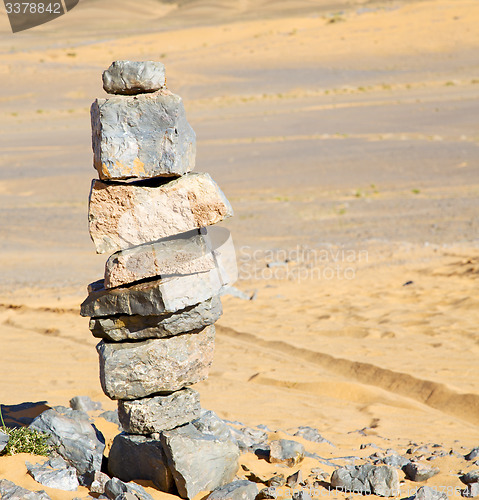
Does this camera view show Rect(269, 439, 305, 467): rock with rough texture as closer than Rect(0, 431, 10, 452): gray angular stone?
No

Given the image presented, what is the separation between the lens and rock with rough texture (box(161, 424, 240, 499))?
537 centimetres

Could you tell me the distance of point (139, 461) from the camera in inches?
224

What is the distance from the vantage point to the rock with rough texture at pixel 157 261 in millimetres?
5383

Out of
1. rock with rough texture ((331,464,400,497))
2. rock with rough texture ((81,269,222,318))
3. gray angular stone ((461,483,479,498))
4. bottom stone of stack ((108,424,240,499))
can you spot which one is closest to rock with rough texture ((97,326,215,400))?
rock with rough texture ((81,269,222,318))

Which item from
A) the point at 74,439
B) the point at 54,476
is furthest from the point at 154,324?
the point at 54,476

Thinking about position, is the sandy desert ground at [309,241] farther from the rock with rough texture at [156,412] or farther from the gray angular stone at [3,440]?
the rock with rough texture at [156,412]

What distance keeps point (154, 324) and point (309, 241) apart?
11.0 m

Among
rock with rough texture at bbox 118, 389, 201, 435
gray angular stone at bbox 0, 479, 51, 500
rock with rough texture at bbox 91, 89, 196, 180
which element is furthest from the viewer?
rock with rough texture at bbox 118, 389, 201, 435

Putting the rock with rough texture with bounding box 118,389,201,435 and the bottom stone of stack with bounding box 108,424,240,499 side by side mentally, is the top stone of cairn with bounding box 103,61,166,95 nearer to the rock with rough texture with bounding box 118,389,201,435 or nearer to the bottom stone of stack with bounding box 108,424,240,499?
the rock with rough texture with bounding box 118,389,201,435

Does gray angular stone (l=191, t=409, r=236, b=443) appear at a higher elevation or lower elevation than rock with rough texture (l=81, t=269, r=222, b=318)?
lower

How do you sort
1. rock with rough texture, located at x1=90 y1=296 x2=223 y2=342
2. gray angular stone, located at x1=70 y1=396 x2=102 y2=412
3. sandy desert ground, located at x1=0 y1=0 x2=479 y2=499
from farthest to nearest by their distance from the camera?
sandy desert ground, located at x1=0 y1=0 x2=479 y2=499 < gray angular stone, located at x1=70 y1=396 x2=102 y2=412 < rock with rough texture, located at x1=90 y1=296 x2=223 y2=342

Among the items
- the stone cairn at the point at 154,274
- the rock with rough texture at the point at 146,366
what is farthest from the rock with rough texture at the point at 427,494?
the rock with rough texture at the point at 146,366

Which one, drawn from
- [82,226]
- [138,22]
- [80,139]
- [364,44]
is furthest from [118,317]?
[138,22]

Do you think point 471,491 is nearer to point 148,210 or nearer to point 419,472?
point 419,472
